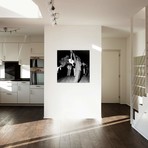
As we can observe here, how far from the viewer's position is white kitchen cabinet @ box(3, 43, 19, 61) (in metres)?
9.24

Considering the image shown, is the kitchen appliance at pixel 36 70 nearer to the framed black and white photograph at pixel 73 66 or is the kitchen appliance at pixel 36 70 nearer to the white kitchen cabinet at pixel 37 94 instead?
the white kitchen cabinet at pixel 37 94

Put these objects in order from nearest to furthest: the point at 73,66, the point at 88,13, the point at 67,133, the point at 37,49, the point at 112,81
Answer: the point at 67,133
the point at 88,13
the point at 73,66
the point at 37,49
the point at 112,81

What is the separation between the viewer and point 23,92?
908 centimetres

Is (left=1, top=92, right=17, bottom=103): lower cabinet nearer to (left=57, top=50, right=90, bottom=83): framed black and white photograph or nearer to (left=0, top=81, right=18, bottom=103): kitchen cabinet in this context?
(left=0, top=81, right=18, bottom=103): kitchen cabinet

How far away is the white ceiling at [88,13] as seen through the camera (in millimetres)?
4734

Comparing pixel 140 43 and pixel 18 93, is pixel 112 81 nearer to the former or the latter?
pixel 140 43

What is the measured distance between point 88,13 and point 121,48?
449 centimetres

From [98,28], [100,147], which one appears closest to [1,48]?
[98,28]

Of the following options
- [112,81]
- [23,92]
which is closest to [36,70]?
[23,92]

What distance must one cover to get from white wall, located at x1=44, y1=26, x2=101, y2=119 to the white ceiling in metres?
0.32

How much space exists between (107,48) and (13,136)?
590 centimetres

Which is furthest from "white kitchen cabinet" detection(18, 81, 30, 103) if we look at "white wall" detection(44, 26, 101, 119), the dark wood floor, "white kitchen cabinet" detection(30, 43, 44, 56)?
"white wall" detection(44, 26, 101, 119)

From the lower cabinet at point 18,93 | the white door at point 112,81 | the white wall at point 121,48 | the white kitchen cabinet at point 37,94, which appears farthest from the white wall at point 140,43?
the lower cabinet at point 18,93

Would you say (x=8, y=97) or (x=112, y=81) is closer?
(x=8, y=97)
